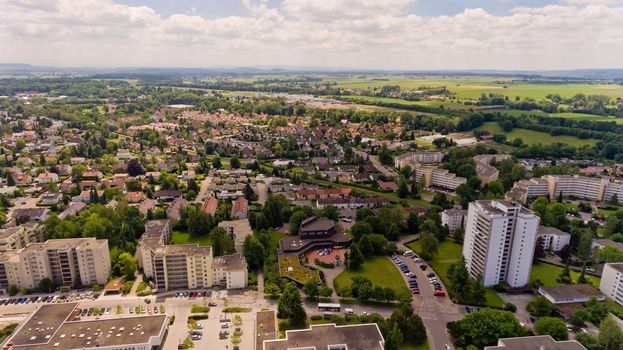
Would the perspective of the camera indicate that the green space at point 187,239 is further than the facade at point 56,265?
Yes

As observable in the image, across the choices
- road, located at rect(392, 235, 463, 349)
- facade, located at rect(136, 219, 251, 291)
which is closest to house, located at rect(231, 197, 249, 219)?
facade, located at rect(136, 219, 251, 291)

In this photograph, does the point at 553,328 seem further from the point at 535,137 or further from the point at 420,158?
the point at 535,137

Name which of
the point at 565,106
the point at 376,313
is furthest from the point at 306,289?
the point at 565,106

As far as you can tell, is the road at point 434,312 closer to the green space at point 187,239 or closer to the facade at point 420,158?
the green space at point 187,239

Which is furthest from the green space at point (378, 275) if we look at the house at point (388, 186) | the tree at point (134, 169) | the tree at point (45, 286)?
the tree at point (134, 169)

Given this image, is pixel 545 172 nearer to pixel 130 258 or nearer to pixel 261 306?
pixel 261 306
